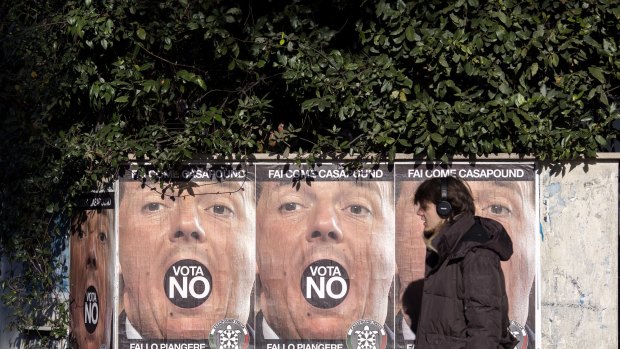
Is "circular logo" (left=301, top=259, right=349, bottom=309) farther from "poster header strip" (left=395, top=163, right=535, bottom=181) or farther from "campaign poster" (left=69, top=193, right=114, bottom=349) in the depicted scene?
"campaign poster" (left=69, top=193, right=114, bottom=349)

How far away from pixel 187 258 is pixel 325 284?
107 cm

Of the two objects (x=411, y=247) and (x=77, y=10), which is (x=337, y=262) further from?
(x=77, y=10)

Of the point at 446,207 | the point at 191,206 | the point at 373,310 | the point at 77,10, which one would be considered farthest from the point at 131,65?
the point at 446,207

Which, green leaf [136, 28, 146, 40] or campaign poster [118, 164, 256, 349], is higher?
green leaf [136, 28, 146, 40]

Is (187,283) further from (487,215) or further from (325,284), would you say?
(487,215)

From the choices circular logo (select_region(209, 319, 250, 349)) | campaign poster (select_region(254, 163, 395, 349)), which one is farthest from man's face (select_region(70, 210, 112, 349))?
campaign poster (select_region(254, 163, 395, 349))

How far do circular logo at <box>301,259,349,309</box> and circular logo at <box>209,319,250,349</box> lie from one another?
548 mm

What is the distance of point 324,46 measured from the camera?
30.1 feet

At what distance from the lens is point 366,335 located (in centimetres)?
887

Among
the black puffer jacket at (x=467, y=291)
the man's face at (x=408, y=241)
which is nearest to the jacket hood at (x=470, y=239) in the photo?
the black puffer jacket at (x=467, y=291)

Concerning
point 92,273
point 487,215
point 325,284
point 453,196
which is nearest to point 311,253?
point 325,284

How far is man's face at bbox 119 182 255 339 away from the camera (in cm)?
895

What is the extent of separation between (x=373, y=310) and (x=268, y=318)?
0.79 meters

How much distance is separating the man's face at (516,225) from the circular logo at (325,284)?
1147 mm
